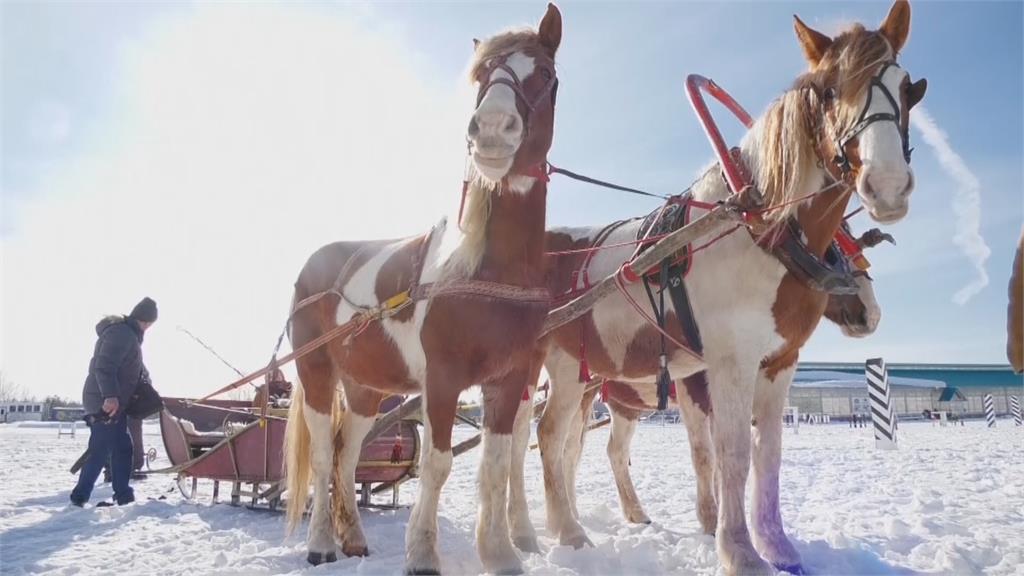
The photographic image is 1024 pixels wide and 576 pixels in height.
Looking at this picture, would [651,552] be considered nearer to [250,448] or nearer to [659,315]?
[659,315]

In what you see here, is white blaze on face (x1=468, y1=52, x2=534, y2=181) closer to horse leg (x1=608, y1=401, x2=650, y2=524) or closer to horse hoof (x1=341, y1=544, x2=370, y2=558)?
horse hoof (x1=341, y1=544, x2=370, y2=558)

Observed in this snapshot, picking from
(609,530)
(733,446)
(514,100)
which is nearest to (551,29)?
(514,100)

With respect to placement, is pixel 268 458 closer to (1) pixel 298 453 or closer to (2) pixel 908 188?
(1) pixel 298 453

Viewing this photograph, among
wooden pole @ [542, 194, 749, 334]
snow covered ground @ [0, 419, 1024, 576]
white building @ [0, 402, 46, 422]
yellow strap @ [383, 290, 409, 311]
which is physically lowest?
white building @ [0, 402, 46, 422]

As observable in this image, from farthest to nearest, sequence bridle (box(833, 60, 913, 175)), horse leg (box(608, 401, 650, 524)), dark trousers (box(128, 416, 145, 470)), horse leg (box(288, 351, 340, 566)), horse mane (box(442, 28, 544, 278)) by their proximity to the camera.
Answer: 1. dark trousers (box(128, 416, 145, 470))
2. horse leg (box(608, 401, 650, 524))
3. horse leg (box(288, 351, 340, 566))
4. horse mane (box(442, 28, 544, 278))
5. bridle (box(833, 60, 913, 175))

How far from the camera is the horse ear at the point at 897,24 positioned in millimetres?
3383

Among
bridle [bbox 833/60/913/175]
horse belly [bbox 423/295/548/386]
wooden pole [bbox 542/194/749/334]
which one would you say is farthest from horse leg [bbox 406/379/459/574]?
bridle [bbox 833/60/913/175]

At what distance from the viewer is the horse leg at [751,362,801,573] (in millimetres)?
3541

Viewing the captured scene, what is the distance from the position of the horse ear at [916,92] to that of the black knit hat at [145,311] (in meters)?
7.95

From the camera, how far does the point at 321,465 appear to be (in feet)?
14.8

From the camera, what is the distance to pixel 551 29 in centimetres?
362

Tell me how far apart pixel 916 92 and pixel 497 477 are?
2882 millimetres

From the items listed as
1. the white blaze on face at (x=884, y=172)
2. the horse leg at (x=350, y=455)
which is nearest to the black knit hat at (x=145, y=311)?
the horse leg at (x=350, y=455)

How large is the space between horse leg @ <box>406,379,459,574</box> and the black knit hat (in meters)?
6.05
